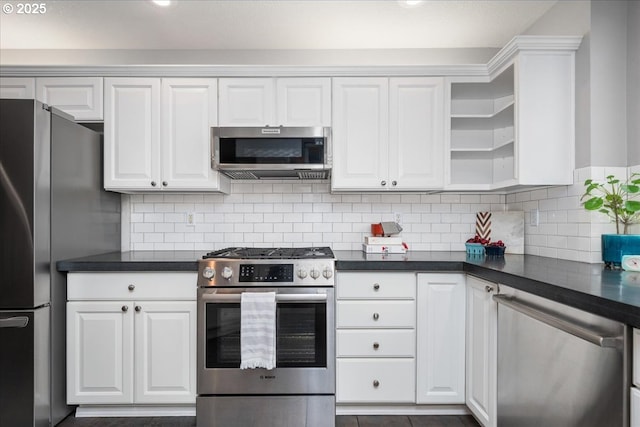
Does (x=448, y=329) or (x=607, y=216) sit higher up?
(x=607, y=216)

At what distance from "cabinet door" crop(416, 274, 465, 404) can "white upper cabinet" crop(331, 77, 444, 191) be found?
714mm

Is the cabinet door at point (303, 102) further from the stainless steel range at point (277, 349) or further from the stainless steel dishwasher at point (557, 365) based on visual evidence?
the stainless steel dishwasher at point (557, 365)

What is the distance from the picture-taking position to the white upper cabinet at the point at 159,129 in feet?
8.78

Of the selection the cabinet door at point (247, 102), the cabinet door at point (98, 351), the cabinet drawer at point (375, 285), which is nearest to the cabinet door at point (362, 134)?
the cabinet door at point (247, 102)

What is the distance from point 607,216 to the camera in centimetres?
210

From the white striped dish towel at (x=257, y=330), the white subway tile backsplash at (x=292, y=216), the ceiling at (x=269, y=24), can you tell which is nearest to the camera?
the white striped dish towel at (x=257, y=330)

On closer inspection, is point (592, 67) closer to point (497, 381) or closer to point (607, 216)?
point (607, 216)

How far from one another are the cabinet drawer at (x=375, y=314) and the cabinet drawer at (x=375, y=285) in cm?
4

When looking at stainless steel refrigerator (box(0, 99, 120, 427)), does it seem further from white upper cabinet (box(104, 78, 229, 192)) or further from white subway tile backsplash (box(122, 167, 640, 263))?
white subway tile backsplash (box(122, 167, 640, 263))

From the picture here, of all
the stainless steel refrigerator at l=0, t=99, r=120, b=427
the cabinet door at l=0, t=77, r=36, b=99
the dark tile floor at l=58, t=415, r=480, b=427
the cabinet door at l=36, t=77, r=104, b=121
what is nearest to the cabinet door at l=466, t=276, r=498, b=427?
the dark tile floor at l=58, t=415, r=480, b=427

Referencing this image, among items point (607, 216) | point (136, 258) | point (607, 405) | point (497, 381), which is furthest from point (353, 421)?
point (607, 216)

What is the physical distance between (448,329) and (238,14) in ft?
7.82

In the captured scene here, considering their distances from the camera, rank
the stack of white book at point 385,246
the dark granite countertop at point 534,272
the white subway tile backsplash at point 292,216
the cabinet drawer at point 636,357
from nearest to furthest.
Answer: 1. the cabinet drawer at point 636,357
2. the dark granite countertop at point 534,272
3. the stack of white book at point 385,246
4. the white subway tile backsplash at point 292,216

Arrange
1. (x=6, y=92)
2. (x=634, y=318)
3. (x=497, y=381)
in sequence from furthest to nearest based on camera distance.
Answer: (x=6, y=92) < (x=497, y=381) < (x=634, y=318)
